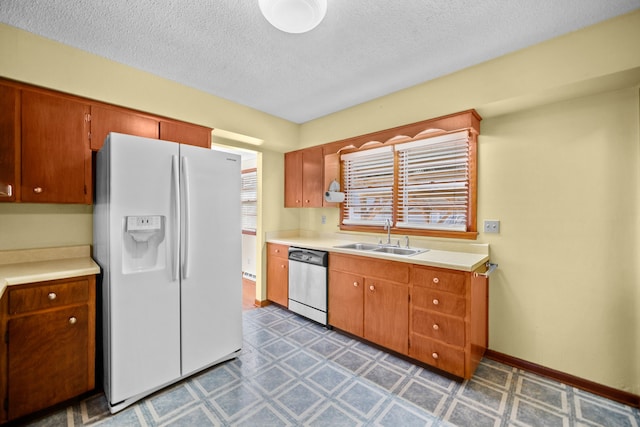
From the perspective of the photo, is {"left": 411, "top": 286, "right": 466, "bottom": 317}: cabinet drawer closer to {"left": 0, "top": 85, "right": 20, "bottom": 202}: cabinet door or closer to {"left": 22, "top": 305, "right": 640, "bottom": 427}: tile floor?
{"left": 22, "top": 305, "right": 640, "bottom": 427}: tile floor

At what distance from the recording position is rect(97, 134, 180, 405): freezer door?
1778 mm

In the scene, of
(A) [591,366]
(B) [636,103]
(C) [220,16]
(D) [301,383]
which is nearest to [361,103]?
(C) [220,16]

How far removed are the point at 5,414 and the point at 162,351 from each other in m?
0.82

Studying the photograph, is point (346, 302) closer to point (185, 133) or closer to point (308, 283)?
point (308, 283)

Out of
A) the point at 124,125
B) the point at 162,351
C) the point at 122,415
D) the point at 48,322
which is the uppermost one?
the point at 124,125

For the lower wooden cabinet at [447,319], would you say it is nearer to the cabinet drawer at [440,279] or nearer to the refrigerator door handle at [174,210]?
the cabinet drawer at [440,279]

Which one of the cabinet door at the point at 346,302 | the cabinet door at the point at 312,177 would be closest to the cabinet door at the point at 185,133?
the cabinet door at the point at 312,177

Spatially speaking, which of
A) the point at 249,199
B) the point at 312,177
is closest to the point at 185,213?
the point at 312,177

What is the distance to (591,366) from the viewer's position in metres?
2.01

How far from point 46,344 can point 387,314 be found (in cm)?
247

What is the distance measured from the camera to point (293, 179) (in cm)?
388

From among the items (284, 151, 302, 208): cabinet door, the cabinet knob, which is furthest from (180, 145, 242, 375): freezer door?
(284, 151, 302, 208): cabinet door

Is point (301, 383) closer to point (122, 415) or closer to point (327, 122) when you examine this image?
point (122, 415)

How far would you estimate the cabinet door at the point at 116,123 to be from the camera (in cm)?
219
